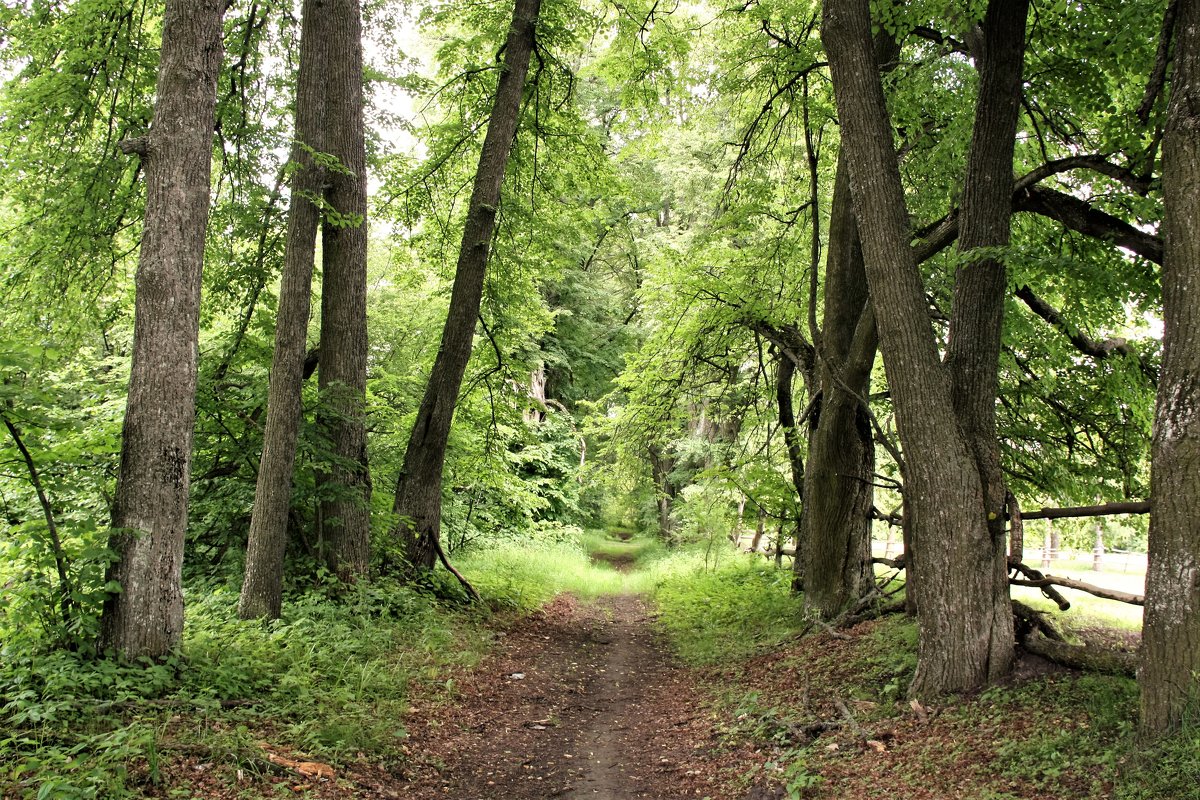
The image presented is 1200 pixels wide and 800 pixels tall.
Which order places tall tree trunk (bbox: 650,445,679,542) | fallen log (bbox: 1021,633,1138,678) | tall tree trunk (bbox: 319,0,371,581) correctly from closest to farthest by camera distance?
fallen log (bbox: 1021,633,1138,678), tall tree trunk (bbox: 319,0,371,581), tall tree trunk (bbox: 650,445,679,542)

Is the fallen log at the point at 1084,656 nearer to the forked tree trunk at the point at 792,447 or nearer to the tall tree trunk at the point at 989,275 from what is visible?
the tall tree trunk at the point at 989,275

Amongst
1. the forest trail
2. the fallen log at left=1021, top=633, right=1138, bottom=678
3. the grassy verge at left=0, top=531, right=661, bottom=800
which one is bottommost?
the forest trail

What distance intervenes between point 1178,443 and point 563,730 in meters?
5.05

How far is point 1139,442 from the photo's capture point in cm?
751

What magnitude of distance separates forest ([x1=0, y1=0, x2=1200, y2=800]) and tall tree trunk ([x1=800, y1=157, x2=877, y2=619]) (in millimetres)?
54

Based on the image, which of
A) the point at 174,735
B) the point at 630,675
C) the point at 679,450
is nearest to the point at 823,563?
the point at 630,675

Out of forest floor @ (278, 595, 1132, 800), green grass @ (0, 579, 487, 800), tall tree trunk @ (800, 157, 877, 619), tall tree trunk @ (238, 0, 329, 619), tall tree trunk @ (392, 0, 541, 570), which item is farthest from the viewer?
tall tree trunk @ (392, 0, 541, 570)

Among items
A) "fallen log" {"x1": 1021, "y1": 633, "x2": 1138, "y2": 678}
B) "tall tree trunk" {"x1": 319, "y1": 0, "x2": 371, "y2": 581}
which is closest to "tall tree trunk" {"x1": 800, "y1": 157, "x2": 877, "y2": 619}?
"fallen log" {"x1": 1021, "y1": 633, "x2": 1138, "y2": 678}

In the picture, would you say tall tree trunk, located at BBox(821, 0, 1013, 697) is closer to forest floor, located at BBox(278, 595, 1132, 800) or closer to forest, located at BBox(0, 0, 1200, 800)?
forest, located at BBox(0, 0, 1200, 800)

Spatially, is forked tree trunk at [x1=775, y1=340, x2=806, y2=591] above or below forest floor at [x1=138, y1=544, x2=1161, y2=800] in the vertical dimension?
above

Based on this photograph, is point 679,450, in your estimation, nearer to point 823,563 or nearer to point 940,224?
point 823,563

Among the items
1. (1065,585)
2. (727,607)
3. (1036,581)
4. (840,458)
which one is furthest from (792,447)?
(1065,585)

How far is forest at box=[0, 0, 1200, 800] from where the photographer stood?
4.28 metres

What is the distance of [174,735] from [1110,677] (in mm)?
5733
